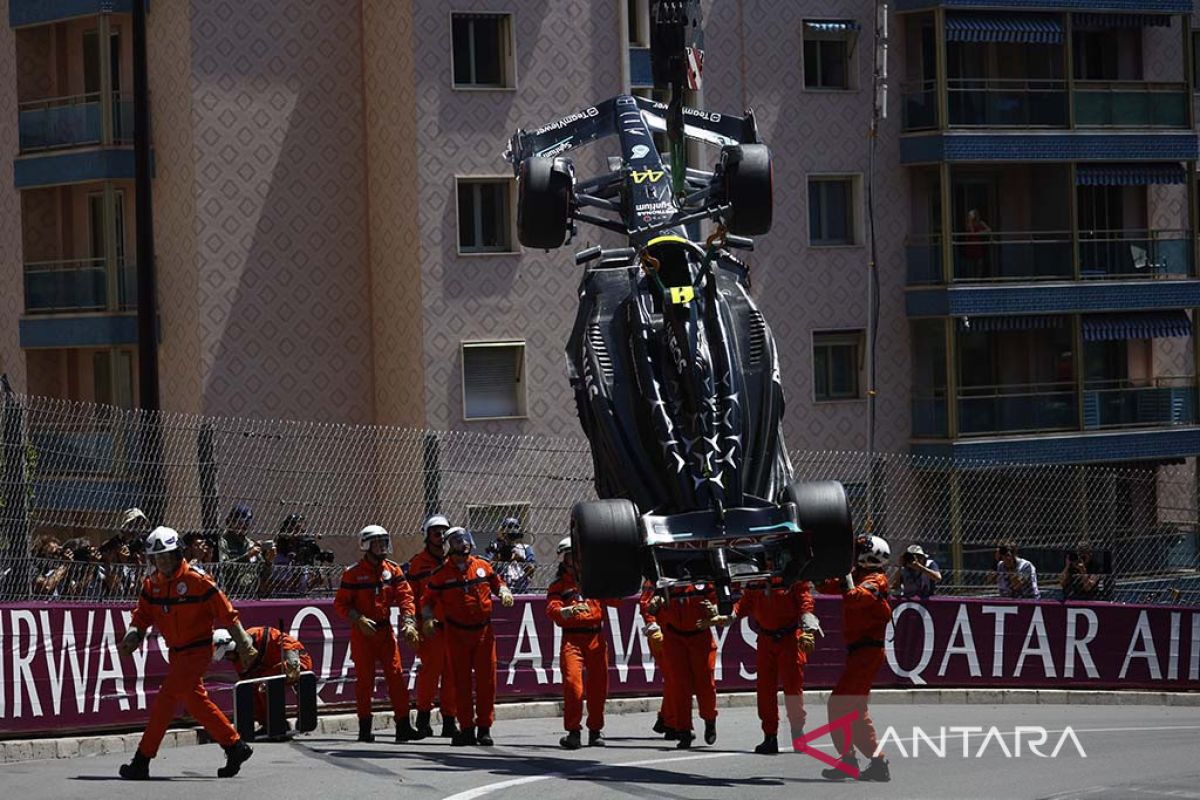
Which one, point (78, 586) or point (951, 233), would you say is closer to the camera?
point (78, 586)

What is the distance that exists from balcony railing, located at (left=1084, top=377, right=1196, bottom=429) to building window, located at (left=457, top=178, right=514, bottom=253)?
437 inches

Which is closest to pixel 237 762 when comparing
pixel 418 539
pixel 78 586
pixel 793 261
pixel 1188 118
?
pixel 78 586

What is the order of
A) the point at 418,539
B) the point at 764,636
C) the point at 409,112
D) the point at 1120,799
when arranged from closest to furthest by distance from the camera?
the point at 1120,799 < the point at 764,636 < the point at 418,539 < the point at 409,112

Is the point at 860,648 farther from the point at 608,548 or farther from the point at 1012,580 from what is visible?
the point at 1012,580

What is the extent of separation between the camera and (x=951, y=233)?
37844mm

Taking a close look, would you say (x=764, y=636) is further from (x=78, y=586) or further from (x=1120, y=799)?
(x=78, y=586)

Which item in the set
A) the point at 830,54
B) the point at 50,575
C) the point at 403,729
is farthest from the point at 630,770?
the point at 830,54

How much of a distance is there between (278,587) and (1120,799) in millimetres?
9021

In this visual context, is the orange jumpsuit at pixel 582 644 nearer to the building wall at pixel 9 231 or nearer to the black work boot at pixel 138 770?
the black work boot at pixel 138 770

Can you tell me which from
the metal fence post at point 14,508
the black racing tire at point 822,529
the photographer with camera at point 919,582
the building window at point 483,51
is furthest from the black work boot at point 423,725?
the building window at point 483,51

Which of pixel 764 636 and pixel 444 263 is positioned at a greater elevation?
pixel 444 263

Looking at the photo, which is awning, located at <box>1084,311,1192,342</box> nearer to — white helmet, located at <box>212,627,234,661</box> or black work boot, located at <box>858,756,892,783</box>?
white helmet, located at <box>212,627,234,661</box>

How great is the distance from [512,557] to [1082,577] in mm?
6559

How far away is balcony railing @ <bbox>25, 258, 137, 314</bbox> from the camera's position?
35688mm
